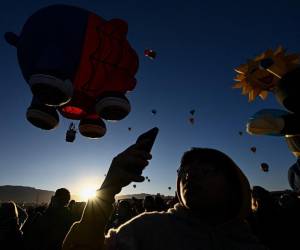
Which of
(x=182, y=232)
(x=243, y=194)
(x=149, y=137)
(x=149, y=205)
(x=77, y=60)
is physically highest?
(x=77, y=60)

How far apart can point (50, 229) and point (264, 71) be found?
16.5 ft

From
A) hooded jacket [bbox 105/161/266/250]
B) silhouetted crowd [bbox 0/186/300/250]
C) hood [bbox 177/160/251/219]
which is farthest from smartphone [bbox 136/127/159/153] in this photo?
silhouetted crowd [bbox 0/186/300/250]

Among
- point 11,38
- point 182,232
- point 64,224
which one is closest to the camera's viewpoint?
point 182,232

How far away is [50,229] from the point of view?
461 cm

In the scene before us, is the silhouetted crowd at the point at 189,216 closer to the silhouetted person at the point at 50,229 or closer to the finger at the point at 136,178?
the finger at the point at 136,178

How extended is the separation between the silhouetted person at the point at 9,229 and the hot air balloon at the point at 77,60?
235cm

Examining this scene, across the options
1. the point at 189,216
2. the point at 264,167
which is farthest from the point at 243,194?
the point at 264,167

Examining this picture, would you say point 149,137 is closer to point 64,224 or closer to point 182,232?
point 182,232

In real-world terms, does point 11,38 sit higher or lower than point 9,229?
higher

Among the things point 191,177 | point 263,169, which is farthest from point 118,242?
point 263,169

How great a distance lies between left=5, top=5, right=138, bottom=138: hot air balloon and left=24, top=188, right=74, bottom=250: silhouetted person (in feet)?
7.28

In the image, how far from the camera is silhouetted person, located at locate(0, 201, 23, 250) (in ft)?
13.8

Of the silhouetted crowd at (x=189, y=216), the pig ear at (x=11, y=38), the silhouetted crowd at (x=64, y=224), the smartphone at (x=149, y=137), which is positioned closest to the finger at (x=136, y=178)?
the silhouetted crowd at (x=189, y=216)

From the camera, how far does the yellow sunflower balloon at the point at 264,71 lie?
5.82 m
